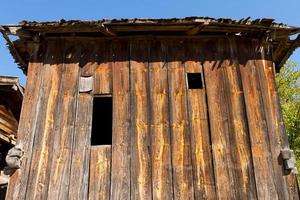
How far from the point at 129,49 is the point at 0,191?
8.47 m

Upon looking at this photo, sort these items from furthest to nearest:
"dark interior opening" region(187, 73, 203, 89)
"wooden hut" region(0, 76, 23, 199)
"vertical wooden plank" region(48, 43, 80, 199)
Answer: "wooden hut" region(0, 76, 23, 199) < "dark interior opening" region(187, 73, 203, 89) < "vertical wooden plank" region(48, 43, 80, 199)

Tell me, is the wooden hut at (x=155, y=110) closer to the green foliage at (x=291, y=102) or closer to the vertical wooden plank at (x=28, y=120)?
the vertical wooden plank at (x=28, y=120)

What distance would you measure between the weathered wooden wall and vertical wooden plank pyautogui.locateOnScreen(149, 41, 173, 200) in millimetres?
23

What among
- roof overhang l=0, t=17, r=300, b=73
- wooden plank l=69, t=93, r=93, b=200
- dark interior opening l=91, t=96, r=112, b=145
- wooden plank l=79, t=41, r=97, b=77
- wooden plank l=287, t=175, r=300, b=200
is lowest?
wooden plank l=287, t=175, r=300, b=200

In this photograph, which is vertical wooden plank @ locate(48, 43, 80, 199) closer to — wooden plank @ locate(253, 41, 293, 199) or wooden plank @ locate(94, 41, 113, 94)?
wooden plank @ locate(94, 41, 113, 94)

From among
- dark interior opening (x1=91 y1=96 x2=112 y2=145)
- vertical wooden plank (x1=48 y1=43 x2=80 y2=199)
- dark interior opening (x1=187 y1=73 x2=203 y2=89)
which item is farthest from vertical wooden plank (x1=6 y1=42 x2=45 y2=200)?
dark interior opening (x1=187 y1=73 x2=203 y2=89)

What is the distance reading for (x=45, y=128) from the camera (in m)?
7.63

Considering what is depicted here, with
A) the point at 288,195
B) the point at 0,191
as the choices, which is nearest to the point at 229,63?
the point at 288,195

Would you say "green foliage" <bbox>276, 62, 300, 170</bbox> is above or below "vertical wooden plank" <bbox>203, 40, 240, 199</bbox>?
above

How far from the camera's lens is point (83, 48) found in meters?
8.60

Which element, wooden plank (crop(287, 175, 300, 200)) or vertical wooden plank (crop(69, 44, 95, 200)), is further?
vertical wooden plank (crop(69, 44, 95, 200))

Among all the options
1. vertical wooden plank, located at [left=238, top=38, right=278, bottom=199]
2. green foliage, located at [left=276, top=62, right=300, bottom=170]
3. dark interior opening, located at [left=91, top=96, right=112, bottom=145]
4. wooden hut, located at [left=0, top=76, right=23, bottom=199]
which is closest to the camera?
vertical wooden plank, located at [left=238, top=38, right=278, bottom=199]

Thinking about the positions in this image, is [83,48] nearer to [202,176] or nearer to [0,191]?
[202,176]

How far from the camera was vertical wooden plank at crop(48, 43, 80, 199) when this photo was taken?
7.05 metres
